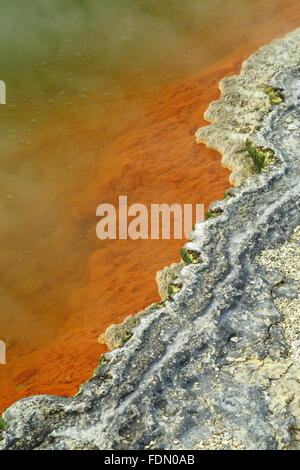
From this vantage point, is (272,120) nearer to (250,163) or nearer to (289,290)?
(250,163)

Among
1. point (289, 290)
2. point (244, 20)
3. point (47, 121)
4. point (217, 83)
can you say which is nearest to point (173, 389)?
point (289, 290)

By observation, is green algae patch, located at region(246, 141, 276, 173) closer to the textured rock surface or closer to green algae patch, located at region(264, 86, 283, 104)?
the textured rock surface

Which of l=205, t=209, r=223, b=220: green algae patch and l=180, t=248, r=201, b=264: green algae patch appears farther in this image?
l=205, t=209, r=223, b=220: green algae patch

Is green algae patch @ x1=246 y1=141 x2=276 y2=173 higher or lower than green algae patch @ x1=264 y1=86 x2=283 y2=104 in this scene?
lower

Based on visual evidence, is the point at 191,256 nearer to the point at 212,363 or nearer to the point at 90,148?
the point at 212,363

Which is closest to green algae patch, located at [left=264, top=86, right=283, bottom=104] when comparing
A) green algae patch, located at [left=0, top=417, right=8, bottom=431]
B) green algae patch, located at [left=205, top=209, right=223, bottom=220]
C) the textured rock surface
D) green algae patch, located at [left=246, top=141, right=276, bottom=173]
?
green algae patch, located at [left=246, top=141, right=276, bottom=173]

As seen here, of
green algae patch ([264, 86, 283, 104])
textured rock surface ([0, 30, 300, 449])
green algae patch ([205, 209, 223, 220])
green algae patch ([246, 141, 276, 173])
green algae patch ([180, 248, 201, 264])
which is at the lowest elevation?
textured rock surface ([0, 30, 300, 449])
